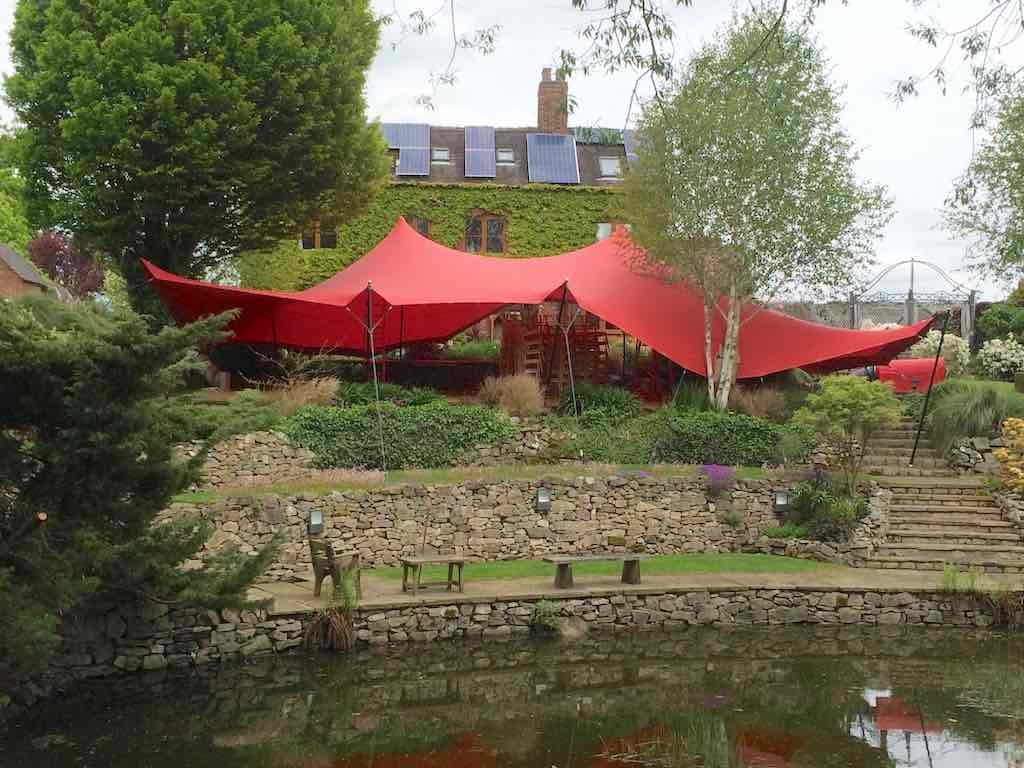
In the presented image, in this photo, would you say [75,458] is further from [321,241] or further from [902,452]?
[321,241]

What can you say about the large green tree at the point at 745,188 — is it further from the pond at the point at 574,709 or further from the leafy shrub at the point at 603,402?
the pond at the point at 574,709

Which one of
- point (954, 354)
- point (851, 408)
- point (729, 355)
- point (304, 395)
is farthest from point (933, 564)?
point (954, 354)

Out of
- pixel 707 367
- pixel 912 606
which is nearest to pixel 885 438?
pixel 707 367

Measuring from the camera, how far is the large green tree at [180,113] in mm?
16766

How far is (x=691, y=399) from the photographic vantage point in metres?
17.7

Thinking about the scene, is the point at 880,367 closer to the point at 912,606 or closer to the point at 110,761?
the point at 912,606

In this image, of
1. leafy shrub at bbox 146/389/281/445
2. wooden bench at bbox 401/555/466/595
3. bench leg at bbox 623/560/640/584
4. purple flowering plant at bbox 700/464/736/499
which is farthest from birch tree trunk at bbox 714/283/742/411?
leafy shrub at bbox 146/389/281/445

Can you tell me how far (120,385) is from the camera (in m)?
8.03

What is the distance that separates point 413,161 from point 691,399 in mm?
12227

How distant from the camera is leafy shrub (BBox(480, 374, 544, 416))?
16500mm

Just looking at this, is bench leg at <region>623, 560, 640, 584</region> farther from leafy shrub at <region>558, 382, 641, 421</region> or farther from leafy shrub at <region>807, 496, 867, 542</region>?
leafy shrub at <region>558, 382, 641, 421</region>

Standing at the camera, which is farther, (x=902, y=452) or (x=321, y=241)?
(x=321, y=241)

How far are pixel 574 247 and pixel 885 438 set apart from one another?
11379 millimetres

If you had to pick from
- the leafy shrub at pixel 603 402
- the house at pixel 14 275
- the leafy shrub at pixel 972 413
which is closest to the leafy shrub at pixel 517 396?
the leafy shrub at pixel 603 402
